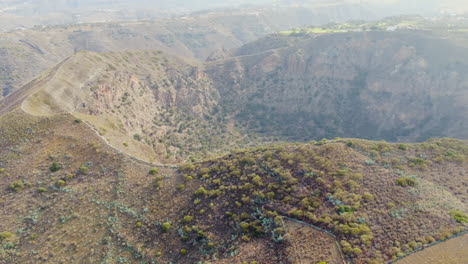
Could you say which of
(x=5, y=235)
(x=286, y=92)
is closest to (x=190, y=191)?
(x=5, y=235)

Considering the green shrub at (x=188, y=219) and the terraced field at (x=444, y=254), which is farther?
the green shrub at (x=188, y=219)

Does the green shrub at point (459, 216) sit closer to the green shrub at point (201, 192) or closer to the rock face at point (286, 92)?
the green shrub at point (201, 192)

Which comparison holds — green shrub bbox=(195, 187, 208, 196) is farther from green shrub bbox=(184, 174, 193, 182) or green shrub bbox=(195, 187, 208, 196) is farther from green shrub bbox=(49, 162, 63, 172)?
green shrub bbox=(49, 162, 63, 172)

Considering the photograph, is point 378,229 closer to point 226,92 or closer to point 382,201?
point 382,201

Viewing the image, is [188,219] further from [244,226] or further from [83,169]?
[83,169]

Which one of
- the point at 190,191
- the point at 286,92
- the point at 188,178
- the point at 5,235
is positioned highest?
the point at 188,178

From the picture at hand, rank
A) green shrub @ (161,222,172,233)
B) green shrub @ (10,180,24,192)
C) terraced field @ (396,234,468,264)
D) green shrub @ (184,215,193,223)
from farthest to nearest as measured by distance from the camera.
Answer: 1. green shrub @ (10,180,24,192)
2. green shrub @ (184,215,193,223)
3. green shrub @ (161,222,172,233)
4. terraced field @ (396,234,468,264)

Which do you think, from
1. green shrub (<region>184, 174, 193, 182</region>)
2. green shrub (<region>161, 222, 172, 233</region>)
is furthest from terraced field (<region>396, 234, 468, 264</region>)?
green shrub (<region>184, 174, 193, 182</region>)

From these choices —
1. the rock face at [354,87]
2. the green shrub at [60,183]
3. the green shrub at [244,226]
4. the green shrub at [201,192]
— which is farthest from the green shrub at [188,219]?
the rock face at [354,87]

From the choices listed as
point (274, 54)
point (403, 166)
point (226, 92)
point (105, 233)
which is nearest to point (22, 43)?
point (226, 92)

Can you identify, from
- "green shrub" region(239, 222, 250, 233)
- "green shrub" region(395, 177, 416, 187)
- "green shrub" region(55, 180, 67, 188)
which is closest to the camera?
"green shrub" region(239, 222, 250, 233)

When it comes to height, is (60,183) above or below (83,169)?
below
